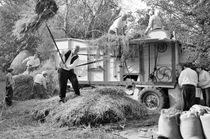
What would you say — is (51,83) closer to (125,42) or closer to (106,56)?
(106,56)

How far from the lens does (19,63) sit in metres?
15.2

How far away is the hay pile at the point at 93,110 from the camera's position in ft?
16.5

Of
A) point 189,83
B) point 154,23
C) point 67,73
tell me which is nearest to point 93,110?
point 67,73

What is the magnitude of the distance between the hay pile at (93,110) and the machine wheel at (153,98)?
7.06 ft

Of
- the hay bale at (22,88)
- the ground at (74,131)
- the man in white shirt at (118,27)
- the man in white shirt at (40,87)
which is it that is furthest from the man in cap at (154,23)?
the hay bale at (22,88)

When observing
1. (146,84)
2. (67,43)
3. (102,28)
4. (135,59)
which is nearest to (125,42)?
(135,59)

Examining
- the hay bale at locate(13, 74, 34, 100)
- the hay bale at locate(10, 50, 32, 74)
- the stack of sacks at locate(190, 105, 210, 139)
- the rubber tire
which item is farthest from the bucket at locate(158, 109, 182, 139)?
the hay bale at locate(10, 50, 32, 74)

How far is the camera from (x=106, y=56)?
8.84 meters

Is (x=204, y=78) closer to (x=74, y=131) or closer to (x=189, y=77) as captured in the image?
(x=189, y=77)

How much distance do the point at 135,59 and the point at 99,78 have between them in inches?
60.2

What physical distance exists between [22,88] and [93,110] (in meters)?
5.84

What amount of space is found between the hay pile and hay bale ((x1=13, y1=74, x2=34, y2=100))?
13.9ft

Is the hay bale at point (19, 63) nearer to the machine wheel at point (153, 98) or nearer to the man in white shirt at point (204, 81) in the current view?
the machine wheel at point (153, 98)

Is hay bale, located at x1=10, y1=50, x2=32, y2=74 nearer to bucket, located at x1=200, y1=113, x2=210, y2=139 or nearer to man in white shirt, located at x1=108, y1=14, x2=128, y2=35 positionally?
man in white shirt, located at x1=108, y1=14, x2=128, y2=35
